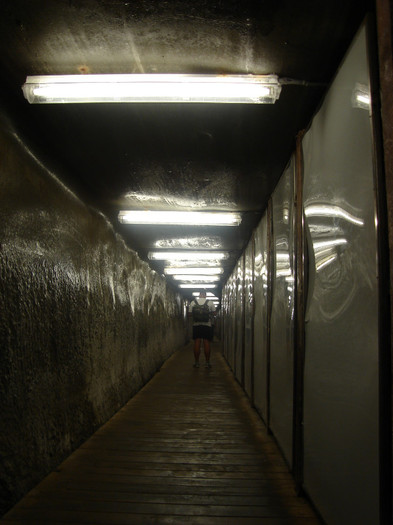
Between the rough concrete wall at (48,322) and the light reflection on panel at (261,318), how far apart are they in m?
1.93

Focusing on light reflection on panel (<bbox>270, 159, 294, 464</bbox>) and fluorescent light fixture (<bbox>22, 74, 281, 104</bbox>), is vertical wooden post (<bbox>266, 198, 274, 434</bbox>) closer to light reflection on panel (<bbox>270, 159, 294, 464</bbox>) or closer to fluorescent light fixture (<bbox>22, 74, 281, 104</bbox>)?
light reflection on panel (<bbox>270, 159, 294, 464</bbox>)

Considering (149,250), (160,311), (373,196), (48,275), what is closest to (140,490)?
(48,275)

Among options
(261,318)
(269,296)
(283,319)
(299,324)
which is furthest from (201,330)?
(299,324)

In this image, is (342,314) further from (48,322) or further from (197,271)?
(197,271)

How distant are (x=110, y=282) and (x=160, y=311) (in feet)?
17.6

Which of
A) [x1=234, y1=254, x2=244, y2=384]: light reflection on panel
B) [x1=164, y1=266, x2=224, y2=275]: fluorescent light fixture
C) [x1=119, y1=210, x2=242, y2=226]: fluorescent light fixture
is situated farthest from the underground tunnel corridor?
[x1=164, y1=266, x2=224, y2=275]: fluorescent light fixture

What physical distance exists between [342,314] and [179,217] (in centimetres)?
334

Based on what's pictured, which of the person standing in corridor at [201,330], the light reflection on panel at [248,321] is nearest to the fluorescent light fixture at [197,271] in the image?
the person standing in corridor at [201,330]

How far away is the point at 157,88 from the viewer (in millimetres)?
2295

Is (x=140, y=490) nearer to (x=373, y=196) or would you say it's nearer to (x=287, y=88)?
(x=373, y=196)

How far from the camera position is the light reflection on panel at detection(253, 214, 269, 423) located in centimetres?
445

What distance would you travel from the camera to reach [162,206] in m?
4.82

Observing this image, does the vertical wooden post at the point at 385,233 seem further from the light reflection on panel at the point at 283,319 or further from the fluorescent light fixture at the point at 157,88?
the light reflection on panel at the point at 283,319

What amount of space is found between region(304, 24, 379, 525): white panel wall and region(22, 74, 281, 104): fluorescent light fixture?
1.46 feet
